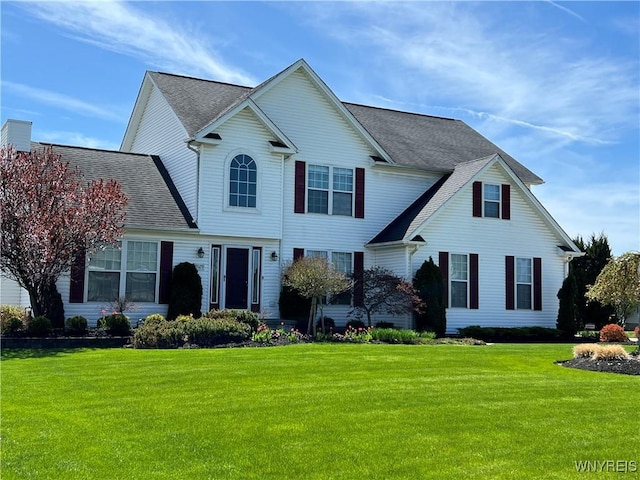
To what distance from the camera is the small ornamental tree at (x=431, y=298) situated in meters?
23.2

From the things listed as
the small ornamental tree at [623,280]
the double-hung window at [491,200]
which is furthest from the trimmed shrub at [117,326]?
the double-hung window at [491,200]

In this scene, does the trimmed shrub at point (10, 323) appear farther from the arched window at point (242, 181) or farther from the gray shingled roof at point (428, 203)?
the gray shingled roof at point (428, 203)

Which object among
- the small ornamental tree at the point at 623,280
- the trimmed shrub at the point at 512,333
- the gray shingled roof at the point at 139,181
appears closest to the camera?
the small ornamental tree at the point at 623,280

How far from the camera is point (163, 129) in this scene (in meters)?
25.9

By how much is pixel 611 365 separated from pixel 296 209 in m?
12.8

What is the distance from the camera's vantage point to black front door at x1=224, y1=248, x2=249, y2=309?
76.2ft

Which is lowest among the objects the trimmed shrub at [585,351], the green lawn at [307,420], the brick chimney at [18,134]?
the green lawn at [307,420]

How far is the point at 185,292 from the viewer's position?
21.6 metres

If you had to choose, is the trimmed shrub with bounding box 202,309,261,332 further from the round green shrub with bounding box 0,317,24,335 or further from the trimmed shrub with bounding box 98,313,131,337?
the round green shrub with bounding box 0,317,24,335

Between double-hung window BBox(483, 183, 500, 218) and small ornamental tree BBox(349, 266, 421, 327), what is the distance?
4.58 m

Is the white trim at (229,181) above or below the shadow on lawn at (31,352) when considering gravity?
above

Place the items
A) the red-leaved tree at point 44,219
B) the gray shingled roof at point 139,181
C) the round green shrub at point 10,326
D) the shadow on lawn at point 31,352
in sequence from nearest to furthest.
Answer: the shadow on lawn at point 31,352
the round green shrub at point 10,326
the red-leaved tree at point 44,219
the gray shingled roof at point 139,181

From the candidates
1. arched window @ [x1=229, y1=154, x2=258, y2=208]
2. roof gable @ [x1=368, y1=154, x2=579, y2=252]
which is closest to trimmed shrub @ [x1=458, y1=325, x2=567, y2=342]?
roof gable @ [x1=368, y1=154, x2=579, y2=252]

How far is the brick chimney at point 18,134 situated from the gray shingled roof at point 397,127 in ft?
15.8
